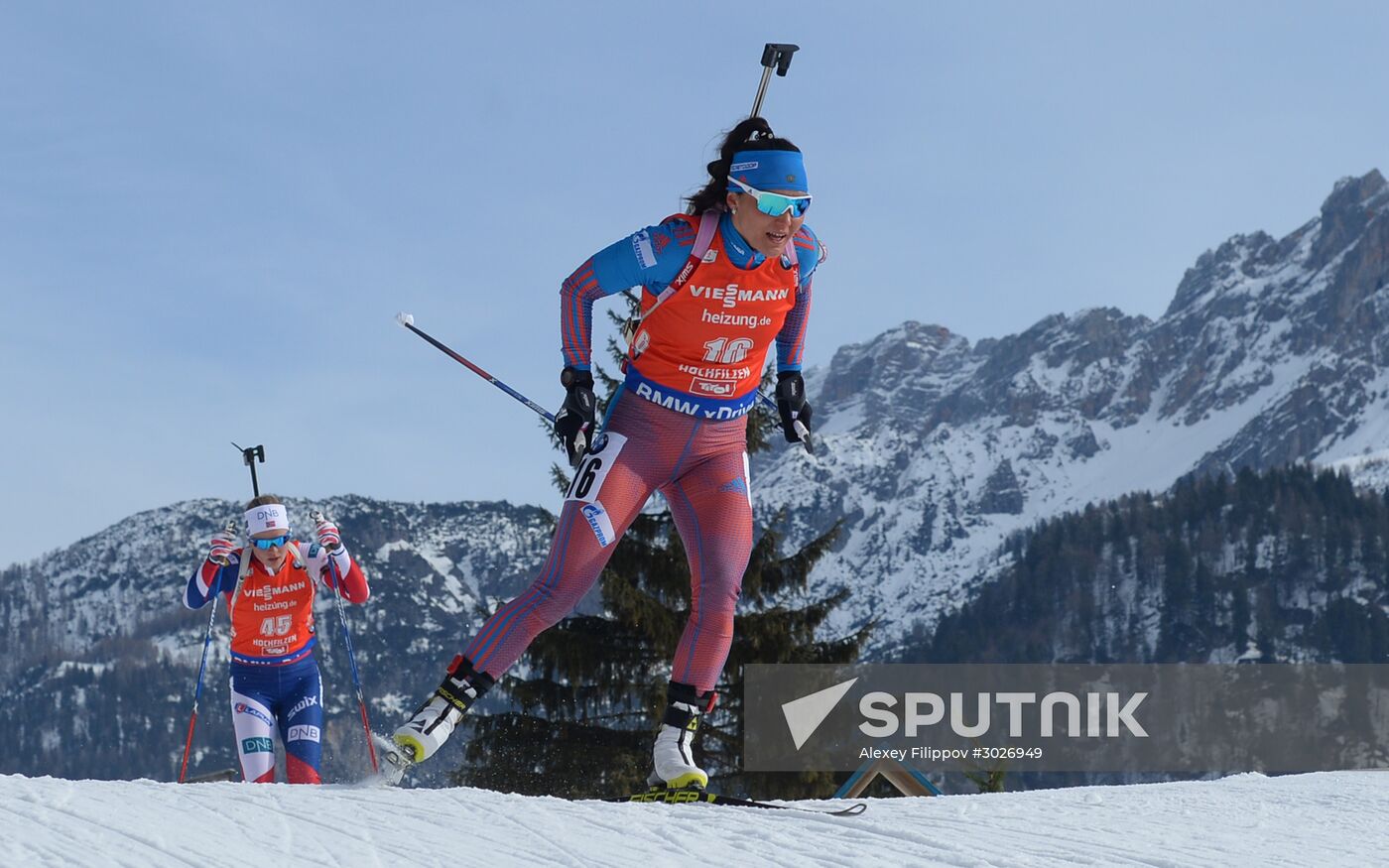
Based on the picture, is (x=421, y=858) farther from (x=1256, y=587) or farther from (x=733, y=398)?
(x=1256, y=587)

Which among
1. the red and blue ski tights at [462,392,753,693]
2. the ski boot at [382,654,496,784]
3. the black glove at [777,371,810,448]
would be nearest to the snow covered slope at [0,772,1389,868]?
the ski boot at [382,654,496,784]

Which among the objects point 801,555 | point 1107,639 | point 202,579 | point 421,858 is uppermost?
point 1107,639

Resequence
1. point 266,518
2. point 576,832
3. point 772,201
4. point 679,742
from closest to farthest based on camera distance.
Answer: point 576,832 → point 772,201 → point 679,742 → point 266,518

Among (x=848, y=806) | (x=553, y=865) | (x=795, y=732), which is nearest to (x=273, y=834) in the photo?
(x=553, y=865)

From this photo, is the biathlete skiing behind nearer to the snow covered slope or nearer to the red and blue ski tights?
the red and blue ski tights

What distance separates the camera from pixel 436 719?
5.09 m

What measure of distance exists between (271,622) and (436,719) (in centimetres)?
352

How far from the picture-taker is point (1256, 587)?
158 meters

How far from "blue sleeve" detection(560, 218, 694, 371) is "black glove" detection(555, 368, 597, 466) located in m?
0.06

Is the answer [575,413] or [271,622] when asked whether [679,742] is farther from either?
[271,622]

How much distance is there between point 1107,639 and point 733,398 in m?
181

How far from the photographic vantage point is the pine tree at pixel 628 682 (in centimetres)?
1570

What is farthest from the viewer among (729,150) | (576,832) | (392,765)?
(729,150)

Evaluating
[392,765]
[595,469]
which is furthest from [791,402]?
[392,765]
